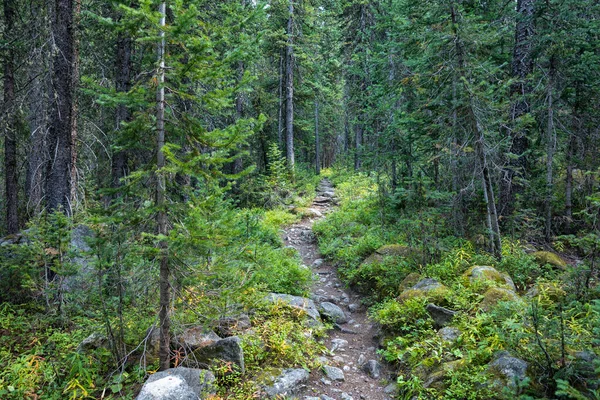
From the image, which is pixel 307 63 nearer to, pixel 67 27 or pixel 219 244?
pixel 67 27

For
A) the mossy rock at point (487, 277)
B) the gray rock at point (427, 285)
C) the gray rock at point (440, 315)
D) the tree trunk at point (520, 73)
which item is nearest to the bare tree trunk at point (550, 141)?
the tree trunk at point (520, 73)

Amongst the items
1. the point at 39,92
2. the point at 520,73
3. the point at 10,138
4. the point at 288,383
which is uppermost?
the point at 520,73

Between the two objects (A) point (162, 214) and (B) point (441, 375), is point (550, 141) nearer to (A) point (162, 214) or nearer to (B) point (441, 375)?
(B) point (441, 375)

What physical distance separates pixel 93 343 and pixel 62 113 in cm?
466

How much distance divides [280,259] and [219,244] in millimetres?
5203

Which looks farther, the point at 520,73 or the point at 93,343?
the point at 520,73

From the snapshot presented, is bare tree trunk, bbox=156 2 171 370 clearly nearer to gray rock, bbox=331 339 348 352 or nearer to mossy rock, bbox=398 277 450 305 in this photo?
gray rock, bbox=331 339 348 352

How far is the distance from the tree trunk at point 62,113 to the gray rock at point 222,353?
4283 millimetres

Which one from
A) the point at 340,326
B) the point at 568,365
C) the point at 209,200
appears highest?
the point at 209,200

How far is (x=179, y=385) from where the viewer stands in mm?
4105

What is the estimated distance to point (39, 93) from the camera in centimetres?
823

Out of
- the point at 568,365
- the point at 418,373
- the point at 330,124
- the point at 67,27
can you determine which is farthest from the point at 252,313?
the point at 330,124

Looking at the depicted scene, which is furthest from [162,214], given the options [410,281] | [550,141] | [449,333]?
[550,141]

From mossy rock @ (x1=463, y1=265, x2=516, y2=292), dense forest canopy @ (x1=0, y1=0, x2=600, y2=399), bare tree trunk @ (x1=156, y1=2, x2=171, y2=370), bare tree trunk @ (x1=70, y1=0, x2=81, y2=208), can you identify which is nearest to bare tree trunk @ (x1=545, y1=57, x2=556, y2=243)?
dense forest canopy @ (x1=0, y1=0, x2=600, y2=399)
